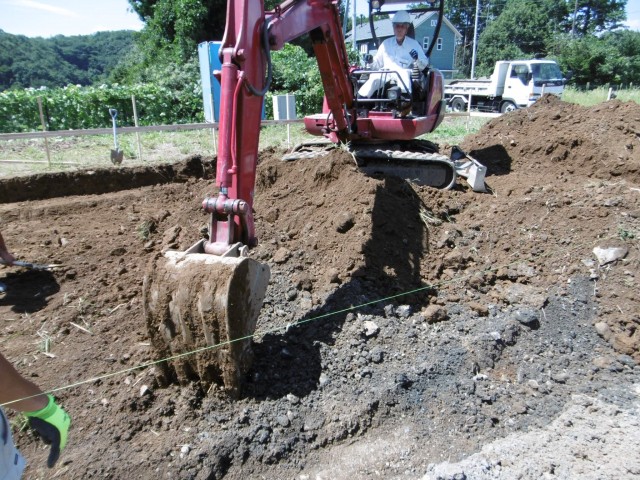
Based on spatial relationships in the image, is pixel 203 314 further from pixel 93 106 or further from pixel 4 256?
pixel 93 106

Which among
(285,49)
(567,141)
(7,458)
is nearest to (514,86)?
(285,49)

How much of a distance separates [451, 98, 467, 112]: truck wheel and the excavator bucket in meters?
23.3

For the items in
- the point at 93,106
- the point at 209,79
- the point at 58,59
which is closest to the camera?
the point at 93,106

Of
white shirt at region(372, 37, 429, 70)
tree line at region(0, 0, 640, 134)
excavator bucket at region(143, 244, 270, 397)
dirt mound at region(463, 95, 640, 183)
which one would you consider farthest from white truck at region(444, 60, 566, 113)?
excavator bucket at region(143, 244, 270, 397)

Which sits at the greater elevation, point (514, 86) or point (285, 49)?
point (285, 49)

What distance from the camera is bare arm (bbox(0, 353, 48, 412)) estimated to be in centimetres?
201

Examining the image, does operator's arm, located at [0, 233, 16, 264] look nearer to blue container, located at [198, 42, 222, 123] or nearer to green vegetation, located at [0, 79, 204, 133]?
green vegetation, located at [0, 79, 204, 133]

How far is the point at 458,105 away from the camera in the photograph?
971 inches

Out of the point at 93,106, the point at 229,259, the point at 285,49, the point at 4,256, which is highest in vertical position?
the point at 285,49

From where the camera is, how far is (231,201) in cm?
347

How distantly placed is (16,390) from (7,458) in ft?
0.87

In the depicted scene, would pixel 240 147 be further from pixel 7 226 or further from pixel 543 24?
pixel 543 24

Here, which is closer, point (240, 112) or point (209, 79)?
point (240, 112)

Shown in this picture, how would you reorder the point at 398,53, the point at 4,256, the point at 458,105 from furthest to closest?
the point at 458,105, the point at 398,53, the point at 4,256
